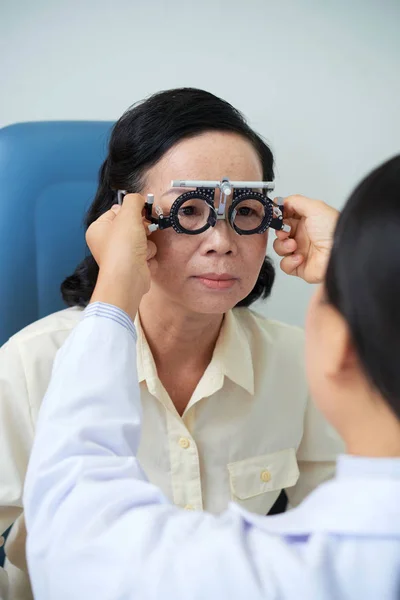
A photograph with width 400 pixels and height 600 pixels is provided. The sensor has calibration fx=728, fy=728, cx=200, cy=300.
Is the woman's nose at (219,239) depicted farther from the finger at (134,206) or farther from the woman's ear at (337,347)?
the woman's ear at (337,347)

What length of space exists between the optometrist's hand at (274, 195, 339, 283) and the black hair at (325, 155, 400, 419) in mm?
609

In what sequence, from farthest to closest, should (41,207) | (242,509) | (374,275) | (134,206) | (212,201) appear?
(41,207), (212,201), (134,206), (242,509), (374,275)

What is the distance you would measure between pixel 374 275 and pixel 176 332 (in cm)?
77

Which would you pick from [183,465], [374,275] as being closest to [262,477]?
[183,465]

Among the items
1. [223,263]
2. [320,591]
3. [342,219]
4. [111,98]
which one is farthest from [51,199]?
[320,591]

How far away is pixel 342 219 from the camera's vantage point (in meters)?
0.67

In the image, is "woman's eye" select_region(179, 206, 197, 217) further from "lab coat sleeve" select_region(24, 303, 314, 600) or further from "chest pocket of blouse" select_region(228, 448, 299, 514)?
"chest pocket of blouse" select_region(228, 448, 299, 514)

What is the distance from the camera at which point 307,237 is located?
4.33 ft

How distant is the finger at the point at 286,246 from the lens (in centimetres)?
133

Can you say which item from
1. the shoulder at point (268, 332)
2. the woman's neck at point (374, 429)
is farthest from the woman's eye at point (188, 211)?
the woman's neck at point (374, 429)

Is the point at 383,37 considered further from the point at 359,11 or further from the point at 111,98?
the point at 111,98

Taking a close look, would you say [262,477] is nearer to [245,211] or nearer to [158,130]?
[245,211]

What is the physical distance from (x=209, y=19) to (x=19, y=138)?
604mm

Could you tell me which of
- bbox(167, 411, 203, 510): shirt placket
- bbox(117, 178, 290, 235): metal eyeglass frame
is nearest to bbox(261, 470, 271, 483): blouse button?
bbox(167, 411, 203, 510): shirt placket
